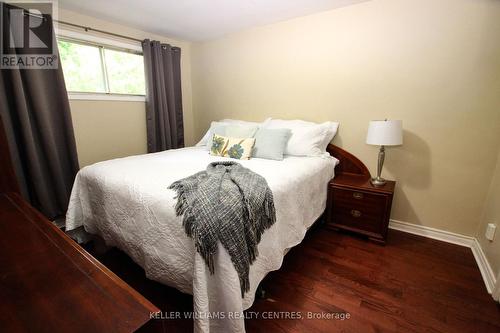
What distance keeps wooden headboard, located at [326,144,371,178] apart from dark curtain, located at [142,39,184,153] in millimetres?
2151

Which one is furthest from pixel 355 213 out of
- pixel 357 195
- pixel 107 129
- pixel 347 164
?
pixel 107 129

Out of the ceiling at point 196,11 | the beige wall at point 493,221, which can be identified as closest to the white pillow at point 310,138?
the ceiling at point 196,11

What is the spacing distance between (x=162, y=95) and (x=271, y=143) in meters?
1.77

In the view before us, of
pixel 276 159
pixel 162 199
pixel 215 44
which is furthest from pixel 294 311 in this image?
pixel 215 44

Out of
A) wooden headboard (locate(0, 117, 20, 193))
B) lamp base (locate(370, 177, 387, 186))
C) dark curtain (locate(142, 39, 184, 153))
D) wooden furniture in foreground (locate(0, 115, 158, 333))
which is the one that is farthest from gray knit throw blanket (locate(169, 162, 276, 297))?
A: dark curtain (locate(142, 39, 184, 153))

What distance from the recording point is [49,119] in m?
2.22

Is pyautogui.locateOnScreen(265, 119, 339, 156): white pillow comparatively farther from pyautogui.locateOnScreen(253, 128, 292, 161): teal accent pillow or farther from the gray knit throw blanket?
the gray knit throw blanket

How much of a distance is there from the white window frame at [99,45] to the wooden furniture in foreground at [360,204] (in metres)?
2.62

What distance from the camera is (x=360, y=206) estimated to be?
211cm

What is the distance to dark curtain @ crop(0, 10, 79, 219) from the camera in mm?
2025

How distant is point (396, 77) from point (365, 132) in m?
0.55

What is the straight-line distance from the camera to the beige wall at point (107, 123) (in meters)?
2.49

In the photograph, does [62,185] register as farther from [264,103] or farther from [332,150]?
[332,150]

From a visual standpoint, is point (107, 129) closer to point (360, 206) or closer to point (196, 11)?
point (196, 11)
